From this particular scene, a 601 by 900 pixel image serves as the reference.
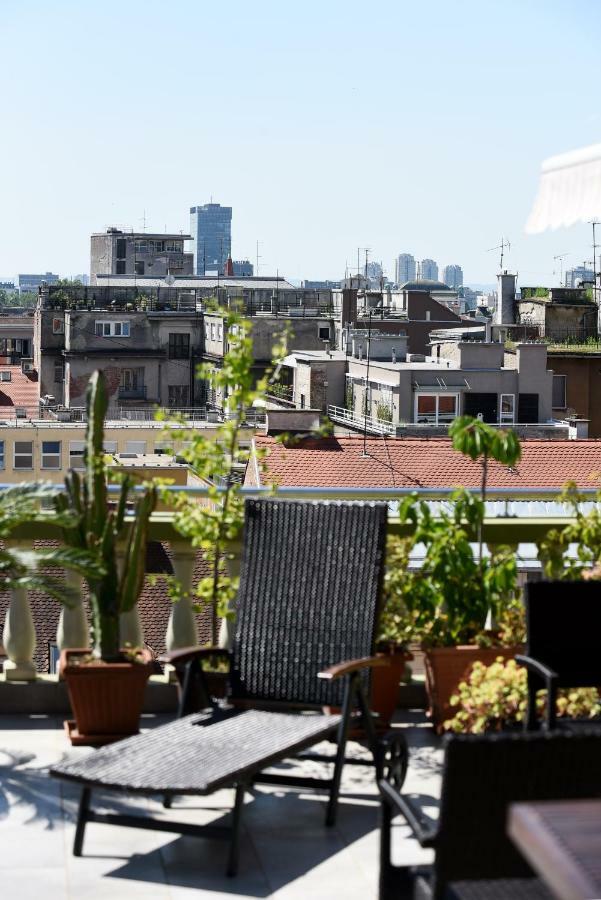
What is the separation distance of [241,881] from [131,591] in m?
1.46

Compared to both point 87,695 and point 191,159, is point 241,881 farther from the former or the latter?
point 191,159

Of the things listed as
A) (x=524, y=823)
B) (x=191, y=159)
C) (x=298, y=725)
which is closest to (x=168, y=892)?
(x=298, y=725)

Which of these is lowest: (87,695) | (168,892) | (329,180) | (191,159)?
(168,892)

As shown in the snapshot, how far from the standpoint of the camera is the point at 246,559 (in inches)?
192

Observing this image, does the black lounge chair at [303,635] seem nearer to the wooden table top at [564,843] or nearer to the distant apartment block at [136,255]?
the wooden table top at [564,843]

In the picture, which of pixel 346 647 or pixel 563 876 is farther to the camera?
pixel 346 647

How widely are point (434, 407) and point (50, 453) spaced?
45.9 feet

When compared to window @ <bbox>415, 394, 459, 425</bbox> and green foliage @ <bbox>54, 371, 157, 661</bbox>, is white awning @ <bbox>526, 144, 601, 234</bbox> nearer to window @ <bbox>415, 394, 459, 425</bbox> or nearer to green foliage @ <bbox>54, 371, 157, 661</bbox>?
green foliage @ <bbox>54, 371, 157, 661</bbox>

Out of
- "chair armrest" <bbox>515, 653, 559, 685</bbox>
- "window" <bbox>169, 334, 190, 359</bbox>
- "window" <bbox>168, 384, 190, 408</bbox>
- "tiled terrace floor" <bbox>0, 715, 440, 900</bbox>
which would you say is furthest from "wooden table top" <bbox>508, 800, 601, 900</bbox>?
"window" <bbox>169, 334, 190, 359</bbox>

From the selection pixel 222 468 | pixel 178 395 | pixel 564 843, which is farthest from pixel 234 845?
pixel 178 395

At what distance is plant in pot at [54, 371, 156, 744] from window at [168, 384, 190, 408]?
66122 millimetres

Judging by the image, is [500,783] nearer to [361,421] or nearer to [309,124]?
[361,421]

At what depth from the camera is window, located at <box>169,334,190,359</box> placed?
73.2 m

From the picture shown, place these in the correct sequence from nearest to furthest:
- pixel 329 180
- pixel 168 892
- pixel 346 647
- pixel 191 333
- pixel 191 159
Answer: pixel 168 892 → pixel 346 647 → pixel 191 333 → pixel 329 180 → pixel 191 159
